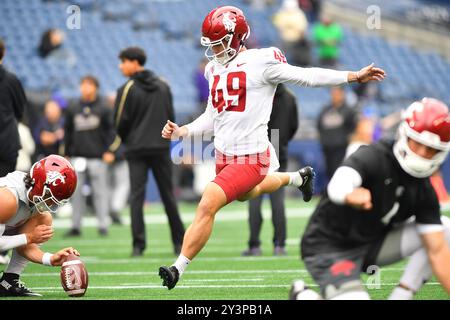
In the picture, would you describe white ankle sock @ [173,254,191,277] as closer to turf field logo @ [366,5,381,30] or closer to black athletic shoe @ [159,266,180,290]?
black athletic shoe @ [159,266,180,290]

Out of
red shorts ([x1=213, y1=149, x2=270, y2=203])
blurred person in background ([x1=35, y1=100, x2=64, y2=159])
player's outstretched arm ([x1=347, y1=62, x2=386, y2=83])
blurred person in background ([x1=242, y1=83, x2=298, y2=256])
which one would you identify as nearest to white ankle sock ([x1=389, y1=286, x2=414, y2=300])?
player's outstretched arm ([x1=347, y1=62, x2=386, y2=83])

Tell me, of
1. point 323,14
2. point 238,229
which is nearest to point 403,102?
point 323,14

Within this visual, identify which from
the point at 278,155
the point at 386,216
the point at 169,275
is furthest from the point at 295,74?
the point at 278,155

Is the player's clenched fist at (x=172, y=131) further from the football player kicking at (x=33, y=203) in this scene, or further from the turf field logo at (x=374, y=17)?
the turf field logo at (x=374, y=17)

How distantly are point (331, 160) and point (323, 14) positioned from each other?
27.3 ft

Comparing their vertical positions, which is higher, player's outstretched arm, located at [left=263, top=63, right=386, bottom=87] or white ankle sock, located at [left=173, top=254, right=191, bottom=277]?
player's outstretched arm, located at [left=263, top=63, right=386, bottom=87]

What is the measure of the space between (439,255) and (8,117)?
481cm

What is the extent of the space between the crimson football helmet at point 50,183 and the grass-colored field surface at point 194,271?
0.74 m

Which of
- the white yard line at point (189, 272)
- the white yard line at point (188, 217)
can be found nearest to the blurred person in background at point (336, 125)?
the white yard line at point (188, 217)

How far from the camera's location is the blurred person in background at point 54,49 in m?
17.4

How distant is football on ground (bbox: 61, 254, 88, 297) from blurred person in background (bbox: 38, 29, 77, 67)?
1079 centimetres

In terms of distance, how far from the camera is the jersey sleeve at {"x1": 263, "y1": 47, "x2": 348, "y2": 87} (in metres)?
6.82

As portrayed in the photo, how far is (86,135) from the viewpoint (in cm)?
1288

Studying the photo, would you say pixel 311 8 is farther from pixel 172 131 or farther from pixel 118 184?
pixel 172 131
